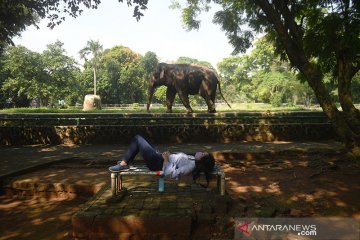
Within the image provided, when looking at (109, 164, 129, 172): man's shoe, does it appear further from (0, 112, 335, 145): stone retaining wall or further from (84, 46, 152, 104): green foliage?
(84, 46, 152, 104): green foliage

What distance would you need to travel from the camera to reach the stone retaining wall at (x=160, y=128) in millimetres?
12188

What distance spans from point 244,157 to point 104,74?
5258 centimetres

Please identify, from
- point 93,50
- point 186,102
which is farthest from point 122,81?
point 186,102

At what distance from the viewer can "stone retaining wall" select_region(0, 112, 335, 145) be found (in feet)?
40.0

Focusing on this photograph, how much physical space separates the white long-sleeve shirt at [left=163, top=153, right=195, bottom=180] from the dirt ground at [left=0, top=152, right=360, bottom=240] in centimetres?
88

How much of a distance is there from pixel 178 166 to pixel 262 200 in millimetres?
1635

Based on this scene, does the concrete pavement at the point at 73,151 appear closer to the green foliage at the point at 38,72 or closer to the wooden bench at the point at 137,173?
the wooden bench at the point at 137,173

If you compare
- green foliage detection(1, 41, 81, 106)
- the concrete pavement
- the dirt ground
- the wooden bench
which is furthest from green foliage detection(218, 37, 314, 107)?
the wooden bench

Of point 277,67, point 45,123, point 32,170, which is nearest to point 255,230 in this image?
point 32,170

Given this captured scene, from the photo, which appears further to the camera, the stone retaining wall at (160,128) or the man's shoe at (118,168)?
the stone retaining wall at (160,128)

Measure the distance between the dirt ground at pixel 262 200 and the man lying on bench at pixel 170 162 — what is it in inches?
29.5

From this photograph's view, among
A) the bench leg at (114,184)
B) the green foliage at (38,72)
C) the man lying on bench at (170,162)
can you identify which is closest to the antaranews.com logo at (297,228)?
the man lying on bench at (170,162)

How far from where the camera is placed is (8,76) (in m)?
43.9

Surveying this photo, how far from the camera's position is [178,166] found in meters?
5.03
